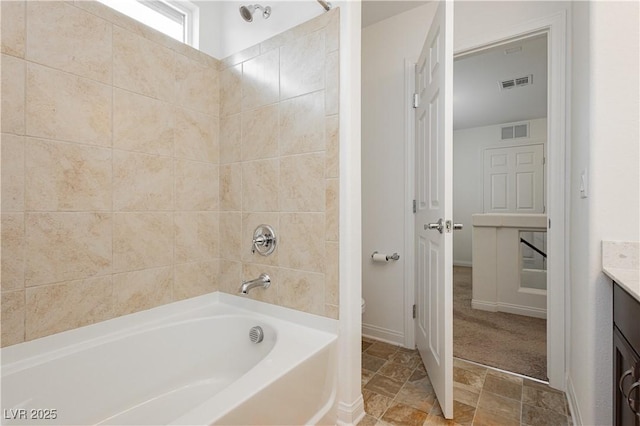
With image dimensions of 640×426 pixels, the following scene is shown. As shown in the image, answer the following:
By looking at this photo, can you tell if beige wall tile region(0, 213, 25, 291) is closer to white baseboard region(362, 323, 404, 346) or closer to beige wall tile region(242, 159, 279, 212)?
beige wall tile region(242, 159, 279, 212)

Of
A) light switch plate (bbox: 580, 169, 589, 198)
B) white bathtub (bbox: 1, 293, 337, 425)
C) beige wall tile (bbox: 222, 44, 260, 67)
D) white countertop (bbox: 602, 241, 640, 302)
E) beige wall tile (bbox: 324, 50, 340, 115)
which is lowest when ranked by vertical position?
white bathtub (bbox: 1, 293, 337, 425)

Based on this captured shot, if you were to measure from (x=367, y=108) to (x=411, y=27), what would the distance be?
626 mm

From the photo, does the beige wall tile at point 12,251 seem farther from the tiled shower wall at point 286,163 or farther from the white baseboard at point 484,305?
the white baseboard at point 484,305

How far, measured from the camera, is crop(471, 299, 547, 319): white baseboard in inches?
112

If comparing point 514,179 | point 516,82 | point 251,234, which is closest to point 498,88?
point 516,82

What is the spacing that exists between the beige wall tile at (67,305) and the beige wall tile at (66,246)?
1.5 inches

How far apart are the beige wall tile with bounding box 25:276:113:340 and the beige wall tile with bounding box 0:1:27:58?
3.02 feet

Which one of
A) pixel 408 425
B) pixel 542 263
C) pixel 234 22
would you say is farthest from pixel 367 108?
pixel 542 263

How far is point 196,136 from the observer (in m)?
1.83

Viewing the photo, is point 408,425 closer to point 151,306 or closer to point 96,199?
point 151,306

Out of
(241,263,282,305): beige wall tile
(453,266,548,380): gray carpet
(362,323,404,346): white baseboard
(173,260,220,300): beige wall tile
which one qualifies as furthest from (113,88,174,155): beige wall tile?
(453,266,548,380): gray carpet

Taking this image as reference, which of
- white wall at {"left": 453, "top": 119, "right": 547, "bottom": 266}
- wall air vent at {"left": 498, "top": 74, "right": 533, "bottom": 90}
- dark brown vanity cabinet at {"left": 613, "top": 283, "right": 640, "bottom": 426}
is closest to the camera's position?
dark brown vanity cabinet at {"left": 613, "top": 283, "right": 640, "bottom": 426}

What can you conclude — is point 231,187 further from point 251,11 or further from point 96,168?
point 251,11

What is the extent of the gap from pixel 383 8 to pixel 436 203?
5.06ft
